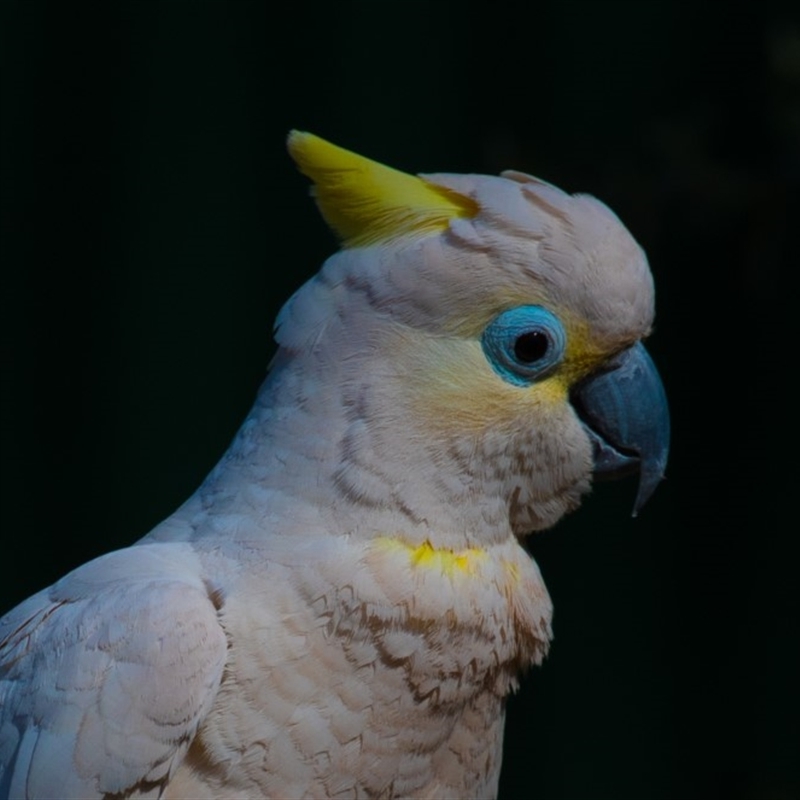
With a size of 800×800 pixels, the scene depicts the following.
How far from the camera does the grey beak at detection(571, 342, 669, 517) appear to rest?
5.83 feet

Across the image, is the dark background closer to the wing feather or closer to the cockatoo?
the cockatoo

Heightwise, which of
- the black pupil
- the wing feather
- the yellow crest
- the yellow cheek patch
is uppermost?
the yellow crest

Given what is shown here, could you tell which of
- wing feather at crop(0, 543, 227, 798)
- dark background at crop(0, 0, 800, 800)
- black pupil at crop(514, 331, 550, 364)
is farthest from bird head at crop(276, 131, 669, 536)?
dark background at crop(0, 0, 800, 800)

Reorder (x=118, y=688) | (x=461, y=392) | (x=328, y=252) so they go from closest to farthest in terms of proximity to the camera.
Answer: (x=118, y=688), (x=461, y=392), (x=328, y=252)

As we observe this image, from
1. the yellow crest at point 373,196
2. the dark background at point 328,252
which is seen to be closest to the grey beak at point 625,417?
the yellow crest at point 373,196

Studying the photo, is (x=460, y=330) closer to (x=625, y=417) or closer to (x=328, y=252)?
(x=625, y=417)

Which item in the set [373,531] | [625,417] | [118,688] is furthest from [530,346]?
[118,688]

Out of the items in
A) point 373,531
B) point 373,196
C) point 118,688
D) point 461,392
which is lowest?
point 118,688

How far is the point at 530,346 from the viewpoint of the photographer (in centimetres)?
170

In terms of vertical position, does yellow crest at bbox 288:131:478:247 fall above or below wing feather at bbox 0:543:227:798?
above

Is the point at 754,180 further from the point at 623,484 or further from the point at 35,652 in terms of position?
the point at 35,652

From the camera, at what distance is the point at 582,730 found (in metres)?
3.57

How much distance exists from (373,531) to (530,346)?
0.30 meters

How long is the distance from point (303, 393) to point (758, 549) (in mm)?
2062
